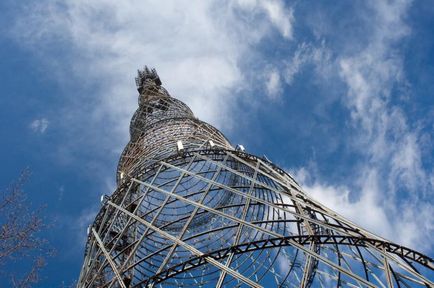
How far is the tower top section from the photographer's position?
131 ft

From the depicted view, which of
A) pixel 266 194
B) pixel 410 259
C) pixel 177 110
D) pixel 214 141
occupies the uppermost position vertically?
pixel 177 110

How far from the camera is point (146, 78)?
40969 mm

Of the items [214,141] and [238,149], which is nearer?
[238,149]

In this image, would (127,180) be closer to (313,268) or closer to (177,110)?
(313,268)

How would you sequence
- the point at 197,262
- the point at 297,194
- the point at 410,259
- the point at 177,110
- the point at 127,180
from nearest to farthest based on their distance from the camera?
the point at 410,259
the point at 197,262
the point at 297,194
the point at 127,180
the point at 177,110

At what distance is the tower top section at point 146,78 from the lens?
Result: 3978cm

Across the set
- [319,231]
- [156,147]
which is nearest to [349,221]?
[319,231]

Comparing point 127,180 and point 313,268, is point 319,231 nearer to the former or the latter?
point 313,268

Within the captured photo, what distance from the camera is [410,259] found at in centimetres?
1323

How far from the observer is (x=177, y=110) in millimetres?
31266

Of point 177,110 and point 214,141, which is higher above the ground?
point 177,110

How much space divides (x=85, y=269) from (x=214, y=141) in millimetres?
9922

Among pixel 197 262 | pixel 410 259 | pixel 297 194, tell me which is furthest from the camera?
pixel 297 194

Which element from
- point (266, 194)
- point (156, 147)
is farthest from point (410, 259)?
point (156, 147)
